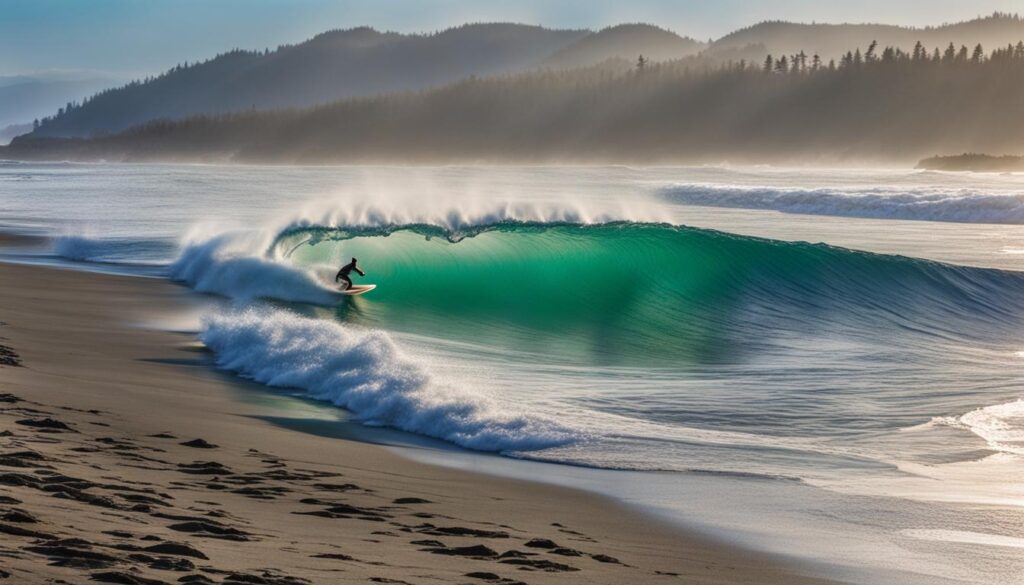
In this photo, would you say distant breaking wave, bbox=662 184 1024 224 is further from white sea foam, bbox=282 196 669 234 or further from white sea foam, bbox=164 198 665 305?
white sea foam, bbox=282 196 669 234

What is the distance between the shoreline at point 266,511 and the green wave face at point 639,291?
573cm

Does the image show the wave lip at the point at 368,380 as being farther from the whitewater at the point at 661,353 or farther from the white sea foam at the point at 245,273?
the white sea foam at the point at 245,273

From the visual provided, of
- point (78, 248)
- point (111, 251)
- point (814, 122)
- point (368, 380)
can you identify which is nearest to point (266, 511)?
point (368, 380)

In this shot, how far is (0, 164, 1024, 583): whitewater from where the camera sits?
7367 mm

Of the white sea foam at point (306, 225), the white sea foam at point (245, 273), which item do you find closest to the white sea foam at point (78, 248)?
the white sea foam at point (306, 225)

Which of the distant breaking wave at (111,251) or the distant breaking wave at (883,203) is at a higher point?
the distant breaking wave at (883,203)

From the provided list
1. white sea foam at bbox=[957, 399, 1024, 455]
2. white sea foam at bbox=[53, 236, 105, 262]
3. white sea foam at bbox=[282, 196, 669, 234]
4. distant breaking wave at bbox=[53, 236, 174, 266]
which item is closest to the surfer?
white sea foam at bbox=[282, 196, 669, 234]

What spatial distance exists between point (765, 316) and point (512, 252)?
5.77m

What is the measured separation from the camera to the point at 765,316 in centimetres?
1734

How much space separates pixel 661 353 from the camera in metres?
14.6

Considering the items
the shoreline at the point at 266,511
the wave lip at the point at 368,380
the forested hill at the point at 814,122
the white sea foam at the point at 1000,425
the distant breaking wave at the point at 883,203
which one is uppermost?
the forested hill at the point at 814,122

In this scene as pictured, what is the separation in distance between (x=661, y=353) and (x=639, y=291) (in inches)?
184

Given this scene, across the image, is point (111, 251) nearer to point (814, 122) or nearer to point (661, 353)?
point (661, 353)

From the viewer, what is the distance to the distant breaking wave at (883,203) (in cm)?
4412
